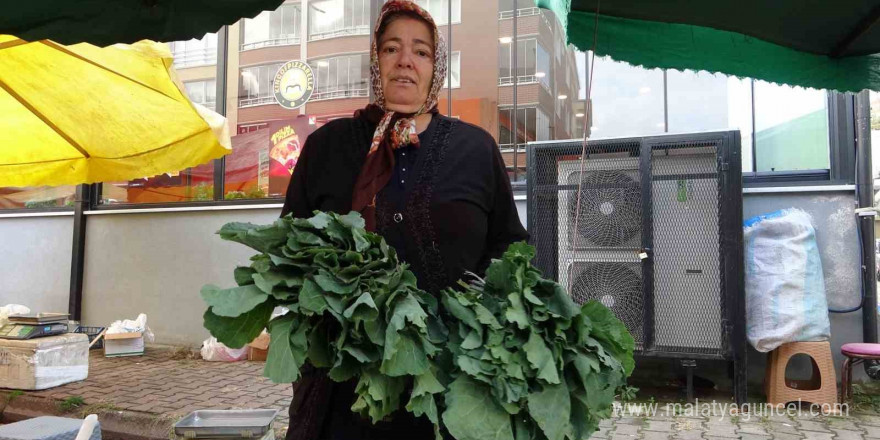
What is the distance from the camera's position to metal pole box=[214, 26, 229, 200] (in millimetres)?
7582

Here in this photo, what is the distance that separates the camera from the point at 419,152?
5.57 feet

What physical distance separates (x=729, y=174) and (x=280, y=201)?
4921mm

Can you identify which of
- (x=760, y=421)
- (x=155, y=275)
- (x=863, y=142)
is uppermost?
(x=863, y=142)

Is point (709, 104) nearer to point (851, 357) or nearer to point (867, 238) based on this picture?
point (867, 238)

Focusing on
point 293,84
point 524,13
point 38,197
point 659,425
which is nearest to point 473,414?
point 659,425

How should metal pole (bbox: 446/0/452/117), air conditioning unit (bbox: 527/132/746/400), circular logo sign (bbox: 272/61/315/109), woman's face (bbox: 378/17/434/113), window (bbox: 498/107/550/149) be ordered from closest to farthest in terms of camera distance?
woman's face (bbox: 378/17/434/113)
air conditioning unit (bbox: 527/132/746/400)
window (bbox: 498/107/550/149)
metal pole (bbox: 446/0/452/117)
circular logo sign (bbox: 272/61/315/109)

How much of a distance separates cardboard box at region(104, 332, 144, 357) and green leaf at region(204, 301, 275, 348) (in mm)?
6626

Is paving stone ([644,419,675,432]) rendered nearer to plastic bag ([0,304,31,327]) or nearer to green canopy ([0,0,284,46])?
green canopy ([0,0,284,46])

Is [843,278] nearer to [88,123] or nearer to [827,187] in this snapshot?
[827,187]

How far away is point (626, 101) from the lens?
610 cm

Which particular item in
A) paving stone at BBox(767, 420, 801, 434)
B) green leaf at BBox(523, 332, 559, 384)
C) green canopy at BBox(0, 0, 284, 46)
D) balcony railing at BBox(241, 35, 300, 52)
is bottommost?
paving stone at BBox(767, 420, 801, 434)

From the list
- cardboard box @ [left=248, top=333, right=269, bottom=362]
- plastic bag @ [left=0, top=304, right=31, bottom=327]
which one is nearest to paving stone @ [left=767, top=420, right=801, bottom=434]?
cardboard box @ [left=248, top=333, right=269, bottom=362]

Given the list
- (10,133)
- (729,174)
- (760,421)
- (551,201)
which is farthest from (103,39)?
(760,421)

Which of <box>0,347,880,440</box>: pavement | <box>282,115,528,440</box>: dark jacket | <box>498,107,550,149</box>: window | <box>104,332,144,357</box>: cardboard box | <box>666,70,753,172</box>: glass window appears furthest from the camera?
<box>104,332,144,357</box>: cardboard box
